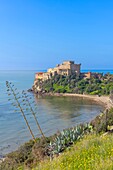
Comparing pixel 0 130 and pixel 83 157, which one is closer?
pixel 83 157

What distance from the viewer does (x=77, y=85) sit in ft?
190

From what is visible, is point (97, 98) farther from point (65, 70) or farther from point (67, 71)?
point (65, 70)

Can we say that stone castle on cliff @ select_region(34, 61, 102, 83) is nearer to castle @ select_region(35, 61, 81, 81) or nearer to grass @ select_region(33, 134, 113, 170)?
castle @ select_region(35, 61, 81, 81)

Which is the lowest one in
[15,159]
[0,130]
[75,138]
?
[0,130]

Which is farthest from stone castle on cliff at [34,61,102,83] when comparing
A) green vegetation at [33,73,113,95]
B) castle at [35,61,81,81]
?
green vegetation at [33,73,113,95]

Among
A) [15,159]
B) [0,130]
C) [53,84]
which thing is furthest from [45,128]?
[53,84]

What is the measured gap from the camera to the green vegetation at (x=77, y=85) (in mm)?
53500

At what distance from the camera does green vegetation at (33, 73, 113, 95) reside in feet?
176

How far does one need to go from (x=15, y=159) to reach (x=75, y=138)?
8.29ft

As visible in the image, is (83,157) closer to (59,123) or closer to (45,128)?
(45,128)

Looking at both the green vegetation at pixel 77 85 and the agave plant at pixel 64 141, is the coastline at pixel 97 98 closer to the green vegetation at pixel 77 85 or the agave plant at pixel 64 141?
the green vegetation at pixel 77 85

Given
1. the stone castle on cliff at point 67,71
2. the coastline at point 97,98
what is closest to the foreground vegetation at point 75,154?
the coastline at point 97,98

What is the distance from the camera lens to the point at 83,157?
5.49 m

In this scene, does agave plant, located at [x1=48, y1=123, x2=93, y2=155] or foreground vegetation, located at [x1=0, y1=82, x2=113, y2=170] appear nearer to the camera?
foreground vegetation, located at [x1=0, y1=82, x2=113, y2=170]
